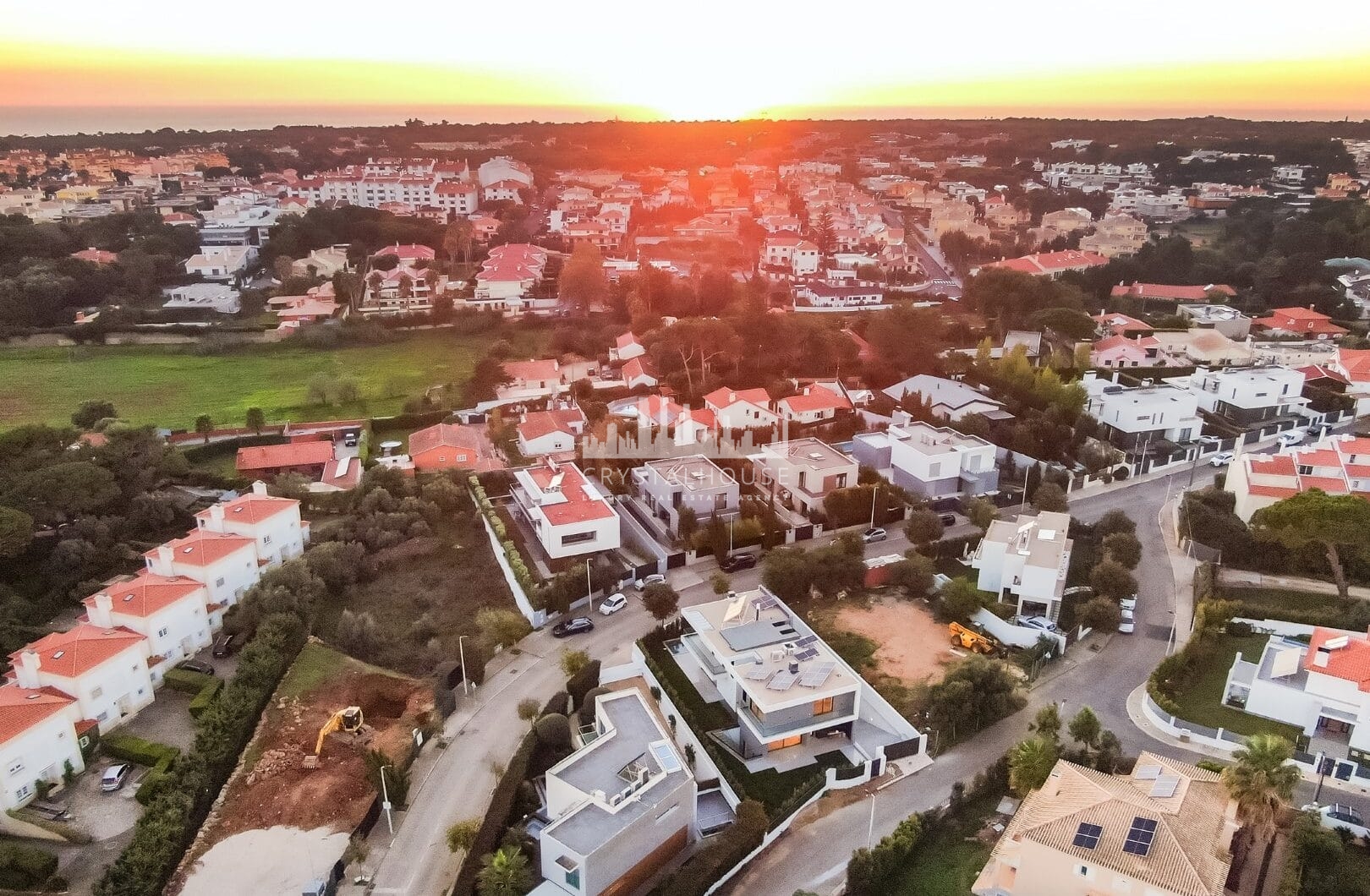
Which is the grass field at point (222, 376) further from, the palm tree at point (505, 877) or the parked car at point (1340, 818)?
the parked car at point (1340, 818)

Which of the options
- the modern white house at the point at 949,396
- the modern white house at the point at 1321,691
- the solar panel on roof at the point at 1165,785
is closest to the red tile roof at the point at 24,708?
the solar panel on roof at the point at 1165,785

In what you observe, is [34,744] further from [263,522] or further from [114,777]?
[263,522]

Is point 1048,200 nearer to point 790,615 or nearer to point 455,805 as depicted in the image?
point 790,615

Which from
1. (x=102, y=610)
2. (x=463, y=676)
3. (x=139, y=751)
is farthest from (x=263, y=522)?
(x=463, y=676)

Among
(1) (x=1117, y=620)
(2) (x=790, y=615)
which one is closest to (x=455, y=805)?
(2) (x=790, y=615)

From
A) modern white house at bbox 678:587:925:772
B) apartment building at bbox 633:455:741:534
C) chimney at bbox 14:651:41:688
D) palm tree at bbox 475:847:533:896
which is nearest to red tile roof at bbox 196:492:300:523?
chimney at bbox 14:651:41:688

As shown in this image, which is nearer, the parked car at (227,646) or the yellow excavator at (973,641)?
the yellow excavator at (973,641)
